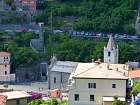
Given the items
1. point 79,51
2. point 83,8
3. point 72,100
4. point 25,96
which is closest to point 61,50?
point 79,51

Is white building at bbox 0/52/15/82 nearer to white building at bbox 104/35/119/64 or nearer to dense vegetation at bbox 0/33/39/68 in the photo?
dense vegetation at bbox 0/33/39/68

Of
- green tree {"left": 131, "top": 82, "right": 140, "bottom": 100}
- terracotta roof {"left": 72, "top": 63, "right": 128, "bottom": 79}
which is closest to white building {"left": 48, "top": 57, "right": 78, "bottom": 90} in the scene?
terracotta roof {"left": 72, "top": 63, "right": 128, "bottom": 79}

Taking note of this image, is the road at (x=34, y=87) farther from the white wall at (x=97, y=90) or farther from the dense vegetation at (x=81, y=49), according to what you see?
the white wall at (x=97, y=90)

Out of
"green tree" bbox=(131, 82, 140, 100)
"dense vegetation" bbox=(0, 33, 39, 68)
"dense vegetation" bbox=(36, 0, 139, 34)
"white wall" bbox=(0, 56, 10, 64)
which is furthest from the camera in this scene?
"dense vegetation" bbox=(36, 0, 139, 34)

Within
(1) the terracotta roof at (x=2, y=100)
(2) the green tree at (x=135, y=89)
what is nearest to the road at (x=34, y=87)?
(1) the terracotta roof at (x=2, y=100)

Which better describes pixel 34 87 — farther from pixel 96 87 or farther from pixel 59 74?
pixel 96 87

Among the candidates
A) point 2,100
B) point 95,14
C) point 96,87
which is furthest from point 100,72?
point 95,14
